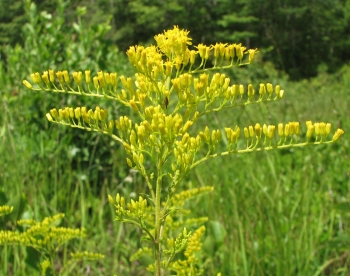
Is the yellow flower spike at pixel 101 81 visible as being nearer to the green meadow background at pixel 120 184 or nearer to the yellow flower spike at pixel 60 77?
the yellow flower spike at pixel 60 77

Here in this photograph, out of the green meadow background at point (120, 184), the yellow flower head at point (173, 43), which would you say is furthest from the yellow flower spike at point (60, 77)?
the green meadow background at point (120, 184)

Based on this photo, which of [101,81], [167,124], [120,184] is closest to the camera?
[167,124]

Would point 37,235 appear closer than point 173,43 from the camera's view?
No

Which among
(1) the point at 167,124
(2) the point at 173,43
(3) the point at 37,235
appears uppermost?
(2) the point at 173,43

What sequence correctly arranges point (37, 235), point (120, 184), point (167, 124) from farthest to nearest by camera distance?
point (120, 184) → point (37, 235) → point (167, 124)

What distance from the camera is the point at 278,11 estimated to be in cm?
3812

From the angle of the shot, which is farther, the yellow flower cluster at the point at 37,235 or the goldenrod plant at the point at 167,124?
the yellow flower cluster at the point at 37,235

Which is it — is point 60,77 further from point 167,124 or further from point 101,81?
point 167,124

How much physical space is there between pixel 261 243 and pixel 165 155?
5.14 ft

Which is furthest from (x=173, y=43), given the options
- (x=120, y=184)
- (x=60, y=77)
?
(x=120, y=184)

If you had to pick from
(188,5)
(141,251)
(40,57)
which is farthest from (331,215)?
(188,5)

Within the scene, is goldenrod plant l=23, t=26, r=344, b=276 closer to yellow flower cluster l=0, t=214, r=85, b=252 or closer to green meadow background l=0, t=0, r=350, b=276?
yellow flower cluster l=0, t=214, r=85, b=252

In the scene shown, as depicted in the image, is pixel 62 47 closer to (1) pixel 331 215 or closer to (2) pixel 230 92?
(1) pixel 331 215

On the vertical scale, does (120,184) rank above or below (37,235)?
above
